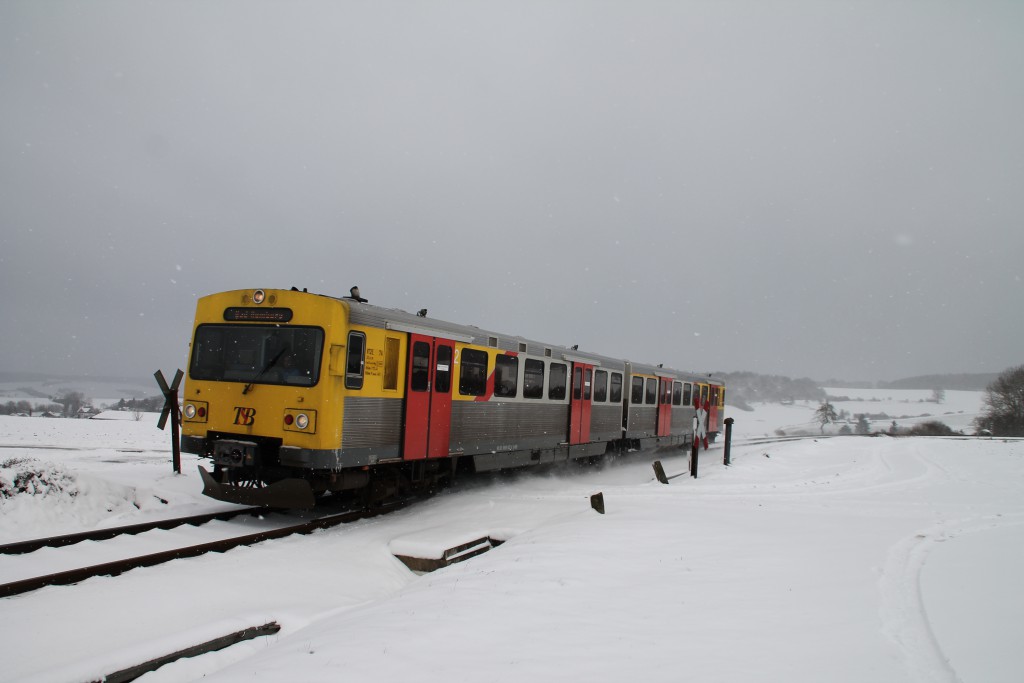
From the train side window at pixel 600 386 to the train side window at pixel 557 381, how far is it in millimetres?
1658

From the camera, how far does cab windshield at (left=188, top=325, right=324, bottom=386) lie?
8414 millimetres

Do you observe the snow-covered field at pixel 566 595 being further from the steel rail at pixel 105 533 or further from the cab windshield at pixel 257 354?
the cab windshield at pixel 257 354

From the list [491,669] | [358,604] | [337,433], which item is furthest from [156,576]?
[491,669]

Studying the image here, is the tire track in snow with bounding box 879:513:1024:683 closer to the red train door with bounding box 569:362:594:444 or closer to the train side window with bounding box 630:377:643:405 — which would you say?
the red train door with bounding box 569:362:594:444

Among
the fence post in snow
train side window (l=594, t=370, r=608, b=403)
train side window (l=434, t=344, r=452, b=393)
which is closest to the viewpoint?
train side window (l=434, t=344, r=452, b=393)

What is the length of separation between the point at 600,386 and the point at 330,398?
9559mm

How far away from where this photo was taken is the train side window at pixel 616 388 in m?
17.4

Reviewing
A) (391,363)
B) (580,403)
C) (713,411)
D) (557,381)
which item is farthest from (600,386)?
(713,411)

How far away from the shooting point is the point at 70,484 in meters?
8.53

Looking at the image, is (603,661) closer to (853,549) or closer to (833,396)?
(853,549)

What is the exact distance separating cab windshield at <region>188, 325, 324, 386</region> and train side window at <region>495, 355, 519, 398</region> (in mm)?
4496

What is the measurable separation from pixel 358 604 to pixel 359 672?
2368 mm

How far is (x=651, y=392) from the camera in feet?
65.7

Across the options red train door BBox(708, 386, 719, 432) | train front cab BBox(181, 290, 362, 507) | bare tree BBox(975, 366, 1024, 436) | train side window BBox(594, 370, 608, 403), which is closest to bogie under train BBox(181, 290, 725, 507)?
train front cab BBox(181, 290, 362, 507)
